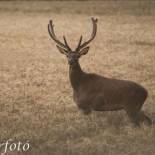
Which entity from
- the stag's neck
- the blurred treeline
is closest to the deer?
the stag's neck

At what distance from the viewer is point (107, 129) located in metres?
9.24

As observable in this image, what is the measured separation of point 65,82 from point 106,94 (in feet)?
13.0

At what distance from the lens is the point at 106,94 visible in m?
9.36

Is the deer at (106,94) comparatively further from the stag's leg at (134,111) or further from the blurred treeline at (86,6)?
the blurred treeline at (86,6)

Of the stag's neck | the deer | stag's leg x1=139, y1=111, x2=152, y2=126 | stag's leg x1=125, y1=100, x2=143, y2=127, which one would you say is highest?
the stag's neck

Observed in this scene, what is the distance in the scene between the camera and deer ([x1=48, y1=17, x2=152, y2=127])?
919 centimetres

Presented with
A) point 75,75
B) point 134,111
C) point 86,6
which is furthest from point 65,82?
point 86,6

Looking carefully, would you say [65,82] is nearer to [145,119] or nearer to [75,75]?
[75,75]

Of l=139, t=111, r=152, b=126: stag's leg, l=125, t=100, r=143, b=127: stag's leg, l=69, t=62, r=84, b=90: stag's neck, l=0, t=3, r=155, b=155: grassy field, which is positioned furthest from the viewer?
l=69, t=62, r=84, b=90: stag's neck

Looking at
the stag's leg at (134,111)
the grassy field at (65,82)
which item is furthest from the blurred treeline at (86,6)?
the stag's leg at (134,111)

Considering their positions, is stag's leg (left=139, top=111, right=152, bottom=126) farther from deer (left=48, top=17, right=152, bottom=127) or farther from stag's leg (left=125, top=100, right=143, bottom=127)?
stag's leg (left=125, top=100, right=143, bottom=127)

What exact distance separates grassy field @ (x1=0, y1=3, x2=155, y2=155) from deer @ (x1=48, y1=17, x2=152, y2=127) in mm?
274

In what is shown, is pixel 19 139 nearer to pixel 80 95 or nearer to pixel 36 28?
pixel 80 95

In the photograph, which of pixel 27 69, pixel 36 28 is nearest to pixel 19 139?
pixel 27 69
